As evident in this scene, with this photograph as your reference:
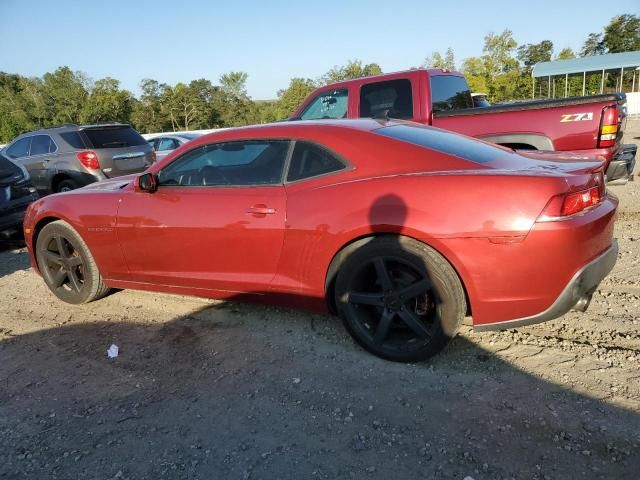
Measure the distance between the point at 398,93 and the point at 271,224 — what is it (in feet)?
12.4

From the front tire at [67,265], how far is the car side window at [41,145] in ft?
17.9

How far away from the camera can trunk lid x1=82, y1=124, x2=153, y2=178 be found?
8633 millimetres

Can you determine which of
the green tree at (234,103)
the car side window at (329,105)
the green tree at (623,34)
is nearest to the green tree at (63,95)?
the green tree at (234,103)

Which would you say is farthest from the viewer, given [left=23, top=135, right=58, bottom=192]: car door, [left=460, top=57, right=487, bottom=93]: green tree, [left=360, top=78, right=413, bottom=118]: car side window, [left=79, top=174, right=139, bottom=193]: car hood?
[left=460, top=57, right=487, bottom=93]: green tree

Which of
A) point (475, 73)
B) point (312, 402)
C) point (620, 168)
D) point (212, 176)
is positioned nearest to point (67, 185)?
point (212, 176)

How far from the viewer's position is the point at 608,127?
475 centimetres

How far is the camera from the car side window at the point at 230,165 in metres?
3.26

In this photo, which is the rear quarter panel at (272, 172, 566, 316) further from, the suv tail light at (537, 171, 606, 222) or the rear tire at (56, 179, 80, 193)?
the rear tire at (56, 179, 80, 193)

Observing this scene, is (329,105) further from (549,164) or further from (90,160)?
(90,160)

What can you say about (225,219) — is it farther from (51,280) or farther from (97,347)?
(51,280)

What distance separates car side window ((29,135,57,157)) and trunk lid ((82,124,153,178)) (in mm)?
796

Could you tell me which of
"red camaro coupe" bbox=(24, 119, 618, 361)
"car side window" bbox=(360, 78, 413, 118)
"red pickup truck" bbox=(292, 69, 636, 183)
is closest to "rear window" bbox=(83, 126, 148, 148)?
"red pickup truck" bbox=(292, 69, 636, 183)

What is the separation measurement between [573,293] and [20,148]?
406 inches

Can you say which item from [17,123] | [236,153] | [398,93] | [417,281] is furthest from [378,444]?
[17,123]
